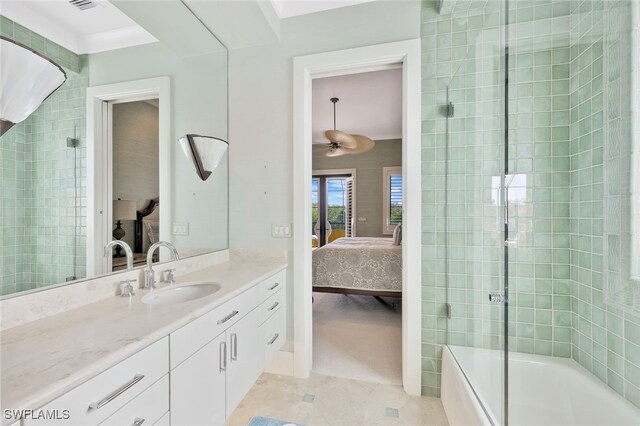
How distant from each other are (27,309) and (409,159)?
2018 millimetres

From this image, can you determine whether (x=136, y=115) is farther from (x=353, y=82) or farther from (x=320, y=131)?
(x=320, y=131)

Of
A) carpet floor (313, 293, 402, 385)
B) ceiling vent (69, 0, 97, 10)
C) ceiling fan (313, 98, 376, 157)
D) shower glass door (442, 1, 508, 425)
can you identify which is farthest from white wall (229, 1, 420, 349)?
ceiling fan (313, 98, 376, 157)

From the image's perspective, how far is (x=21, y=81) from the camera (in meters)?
0.92

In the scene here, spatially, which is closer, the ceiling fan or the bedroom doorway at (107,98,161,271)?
the bedroom doorway at (107,98,161,271)

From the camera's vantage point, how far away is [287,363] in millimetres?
2090

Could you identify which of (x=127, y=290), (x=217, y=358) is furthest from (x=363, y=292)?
(x=127, y=290)

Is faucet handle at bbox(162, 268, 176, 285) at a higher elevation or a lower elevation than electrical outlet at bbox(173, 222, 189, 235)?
lower

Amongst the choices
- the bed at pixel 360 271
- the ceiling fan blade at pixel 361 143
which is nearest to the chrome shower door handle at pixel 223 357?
the bed at pixel 360 271

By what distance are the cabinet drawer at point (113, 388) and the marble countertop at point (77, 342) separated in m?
0.02

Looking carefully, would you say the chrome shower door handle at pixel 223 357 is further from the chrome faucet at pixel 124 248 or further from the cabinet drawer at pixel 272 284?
the chrome faucet at pixel 124 248

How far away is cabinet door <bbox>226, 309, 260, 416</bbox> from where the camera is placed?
1354 millimetres

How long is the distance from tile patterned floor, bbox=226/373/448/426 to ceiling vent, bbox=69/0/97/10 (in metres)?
2.17

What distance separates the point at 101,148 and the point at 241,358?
122 cm

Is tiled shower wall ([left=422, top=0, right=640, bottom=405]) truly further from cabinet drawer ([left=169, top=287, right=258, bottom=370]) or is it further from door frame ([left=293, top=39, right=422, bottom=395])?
cabinet drawer ([left=169, top=287, right=258, bottom=370])
